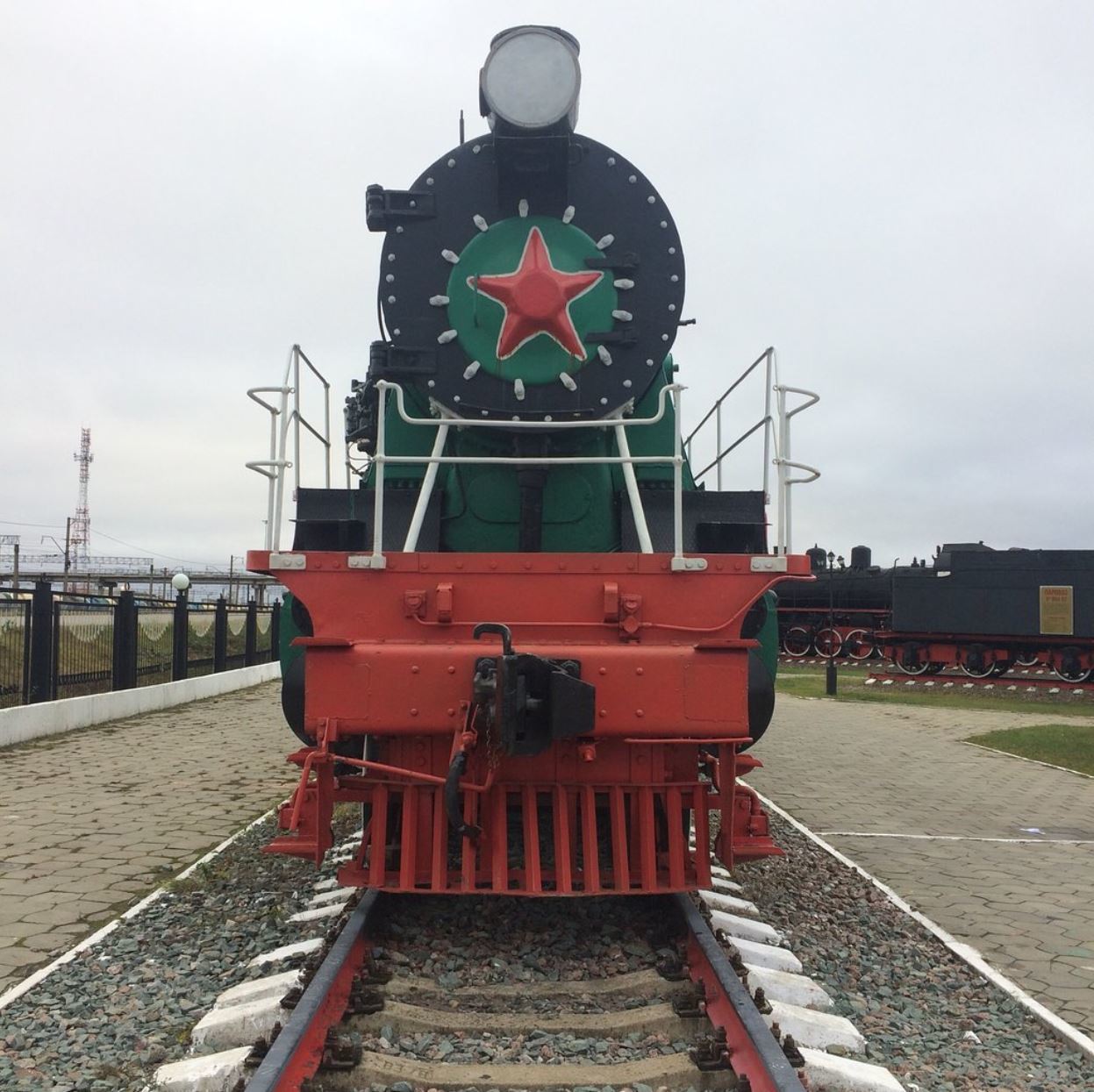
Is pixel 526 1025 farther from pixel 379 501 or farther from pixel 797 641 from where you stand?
pixel 797 641

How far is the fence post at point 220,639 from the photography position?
16.9 m

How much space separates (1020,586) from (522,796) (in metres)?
20.3

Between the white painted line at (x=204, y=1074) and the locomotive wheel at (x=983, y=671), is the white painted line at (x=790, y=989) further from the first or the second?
the locomotive wheel at (x=983, y=671)

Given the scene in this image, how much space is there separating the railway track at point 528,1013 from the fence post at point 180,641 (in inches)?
471

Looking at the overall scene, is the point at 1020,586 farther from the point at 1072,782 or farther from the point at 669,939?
the point at 669,939

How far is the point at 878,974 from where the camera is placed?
3793 mm

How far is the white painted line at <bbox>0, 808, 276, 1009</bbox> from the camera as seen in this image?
11.5ft

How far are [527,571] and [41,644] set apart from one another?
30.1 feet

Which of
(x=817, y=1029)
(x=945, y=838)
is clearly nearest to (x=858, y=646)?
(x=945, y=838)

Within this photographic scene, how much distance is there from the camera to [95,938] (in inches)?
161

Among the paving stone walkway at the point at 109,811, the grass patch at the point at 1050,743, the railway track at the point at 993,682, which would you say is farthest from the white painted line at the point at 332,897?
the railway track at the point at 993,682

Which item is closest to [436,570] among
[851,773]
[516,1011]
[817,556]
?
[516,1011]

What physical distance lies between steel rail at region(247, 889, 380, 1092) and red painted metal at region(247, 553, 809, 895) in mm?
272

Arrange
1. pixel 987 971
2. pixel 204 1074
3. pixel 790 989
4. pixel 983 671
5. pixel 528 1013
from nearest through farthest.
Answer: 1. pixel 204 1074
2. pixel 528 1013
3. pixel 790 989
4. pixel 987 971
5. pixel 983 671
